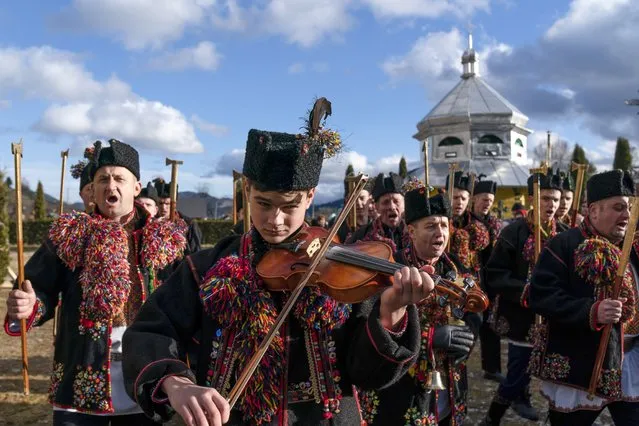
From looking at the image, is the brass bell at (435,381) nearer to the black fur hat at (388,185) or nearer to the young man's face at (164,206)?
the black fur hat at (388,185)

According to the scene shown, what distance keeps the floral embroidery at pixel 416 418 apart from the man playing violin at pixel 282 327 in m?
1.46

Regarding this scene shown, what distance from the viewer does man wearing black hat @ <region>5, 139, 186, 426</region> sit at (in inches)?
141

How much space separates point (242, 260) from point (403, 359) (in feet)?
2.39

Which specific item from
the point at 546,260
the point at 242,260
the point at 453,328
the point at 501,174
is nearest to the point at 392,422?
the point at 453,328

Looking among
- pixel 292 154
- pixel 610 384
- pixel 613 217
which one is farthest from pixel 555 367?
pixel 292 154

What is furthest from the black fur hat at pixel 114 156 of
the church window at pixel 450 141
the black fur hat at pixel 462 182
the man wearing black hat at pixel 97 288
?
the church window at pixel 450 141

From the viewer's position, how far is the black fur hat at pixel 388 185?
6.91 meters

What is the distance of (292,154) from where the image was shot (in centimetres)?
232

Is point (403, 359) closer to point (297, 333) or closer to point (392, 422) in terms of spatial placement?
point (297, 333)

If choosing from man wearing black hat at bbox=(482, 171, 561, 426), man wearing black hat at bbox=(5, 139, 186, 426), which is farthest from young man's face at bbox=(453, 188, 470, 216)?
man wearing black hat at bbox=(5, 139, 186, 426)

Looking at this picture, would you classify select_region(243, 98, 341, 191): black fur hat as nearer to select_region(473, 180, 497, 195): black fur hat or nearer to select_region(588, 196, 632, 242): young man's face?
select_region(588, 196, 632, 242): young man's face

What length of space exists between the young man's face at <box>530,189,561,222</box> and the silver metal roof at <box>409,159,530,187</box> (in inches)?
1216

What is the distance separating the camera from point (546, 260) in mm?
4367

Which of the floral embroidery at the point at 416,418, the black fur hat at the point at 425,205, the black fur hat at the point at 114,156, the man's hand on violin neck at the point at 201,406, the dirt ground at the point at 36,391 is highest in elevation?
the black fur hat at the point at 114,156
